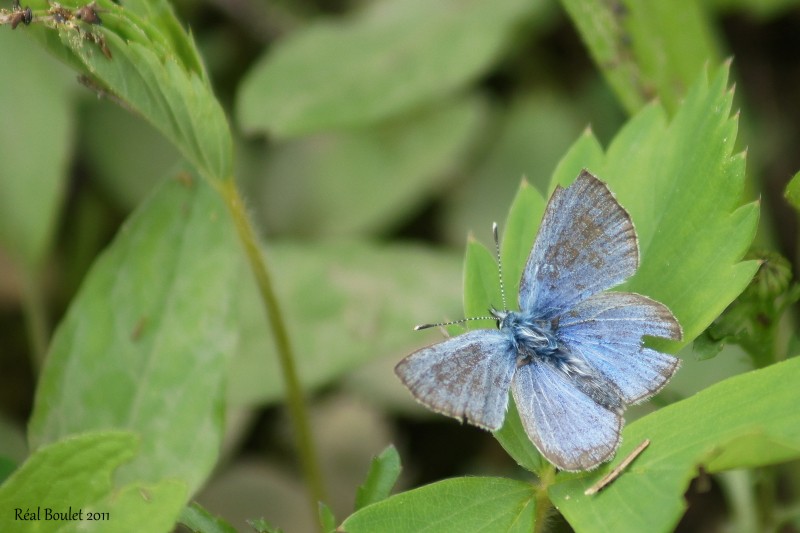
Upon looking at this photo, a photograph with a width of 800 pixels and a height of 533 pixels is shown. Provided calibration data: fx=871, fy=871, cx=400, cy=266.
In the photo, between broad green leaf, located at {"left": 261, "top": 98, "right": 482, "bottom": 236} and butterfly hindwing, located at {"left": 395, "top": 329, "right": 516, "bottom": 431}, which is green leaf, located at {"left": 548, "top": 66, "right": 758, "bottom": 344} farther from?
broad green leaf, located at {"left": 261, "top": 98, "right": 482, "bottom": 236}

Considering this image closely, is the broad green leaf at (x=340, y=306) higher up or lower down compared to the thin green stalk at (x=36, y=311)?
lower down

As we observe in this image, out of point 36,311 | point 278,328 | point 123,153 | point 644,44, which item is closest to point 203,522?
point 278,328

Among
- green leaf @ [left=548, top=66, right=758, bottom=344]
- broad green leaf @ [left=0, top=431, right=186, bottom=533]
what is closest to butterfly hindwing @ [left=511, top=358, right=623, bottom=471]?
green leaf @ [left=548, top=66, right=758, bottom=344]

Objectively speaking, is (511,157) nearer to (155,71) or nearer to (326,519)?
(155,71)

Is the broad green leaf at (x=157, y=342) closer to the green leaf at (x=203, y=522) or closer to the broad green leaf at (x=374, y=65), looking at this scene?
the green leaf at (x=203, y=522)

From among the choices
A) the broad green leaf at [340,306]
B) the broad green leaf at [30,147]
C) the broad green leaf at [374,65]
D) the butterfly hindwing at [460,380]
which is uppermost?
the broad green leaf at [30,147]

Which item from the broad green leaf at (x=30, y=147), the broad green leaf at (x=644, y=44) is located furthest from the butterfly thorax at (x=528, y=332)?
the broad green leaf at (x=30, y=147)
